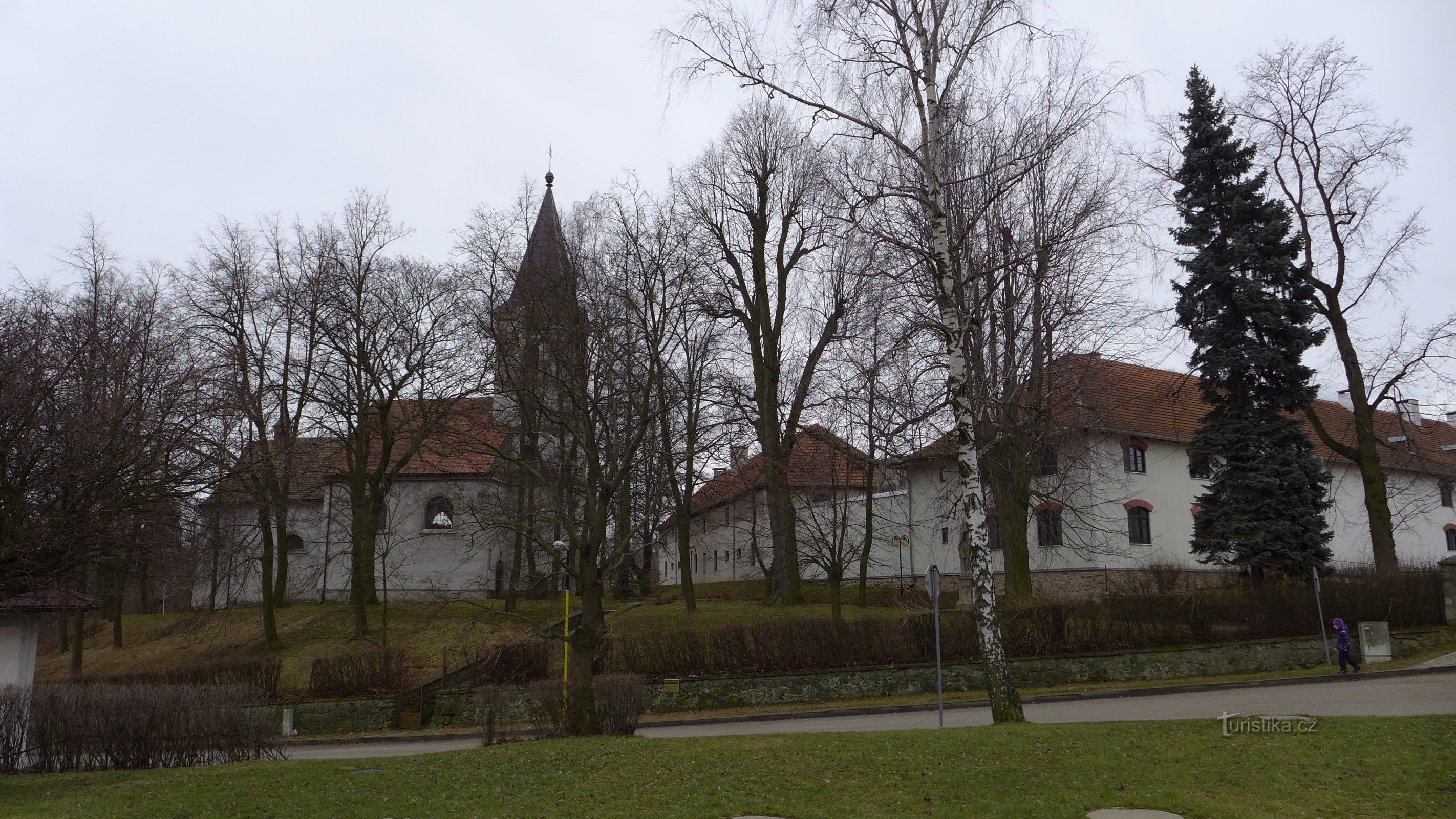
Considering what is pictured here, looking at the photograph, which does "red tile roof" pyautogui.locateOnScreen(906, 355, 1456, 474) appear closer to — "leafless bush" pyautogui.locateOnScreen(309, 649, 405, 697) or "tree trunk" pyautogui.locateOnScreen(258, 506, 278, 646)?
"leafless bush" pyautogui.locateOnScreen(309, 649, 405, 697)

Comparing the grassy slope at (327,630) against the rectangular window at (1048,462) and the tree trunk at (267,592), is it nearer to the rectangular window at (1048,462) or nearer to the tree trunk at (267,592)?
the tree trunk at (267,592)

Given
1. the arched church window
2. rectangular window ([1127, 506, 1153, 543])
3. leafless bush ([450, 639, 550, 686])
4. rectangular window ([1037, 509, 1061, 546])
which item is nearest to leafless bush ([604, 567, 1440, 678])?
leafless bush ([450, 639, 550, 686])

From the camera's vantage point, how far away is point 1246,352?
25.1 m

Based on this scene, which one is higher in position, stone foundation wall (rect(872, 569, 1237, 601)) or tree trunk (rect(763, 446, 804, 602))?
tree trunk (rect(763, 446, 804, 602))

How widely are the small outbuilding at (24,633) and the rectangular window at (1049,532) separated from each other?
2509 cm

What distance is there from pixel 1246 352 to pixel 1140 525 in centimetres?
1066

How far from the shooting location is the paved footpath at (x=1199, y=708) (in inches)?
560

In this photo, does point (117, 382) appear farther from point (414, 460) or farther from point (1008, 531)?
point (414, 460)

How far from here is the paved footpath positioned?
46.7 ft

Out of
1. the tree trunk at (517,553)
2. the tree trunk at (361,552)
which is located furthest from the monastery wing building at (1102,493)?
the tree trunk at (361,552)

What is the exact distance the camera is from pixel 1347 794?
7.70m

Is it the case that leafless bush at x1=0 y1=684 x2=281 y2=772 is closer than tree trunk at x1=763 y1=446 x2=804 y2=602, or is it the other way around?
leafless bush at x1=0 y1=684 x2=281 y2=772

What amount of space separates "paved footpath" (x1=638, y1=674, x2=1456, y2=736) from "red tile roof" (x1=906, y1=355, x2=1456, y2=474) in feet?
16.2

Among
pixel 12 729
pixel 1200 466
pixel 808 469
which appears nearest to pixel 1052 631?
pixel 1200 466
